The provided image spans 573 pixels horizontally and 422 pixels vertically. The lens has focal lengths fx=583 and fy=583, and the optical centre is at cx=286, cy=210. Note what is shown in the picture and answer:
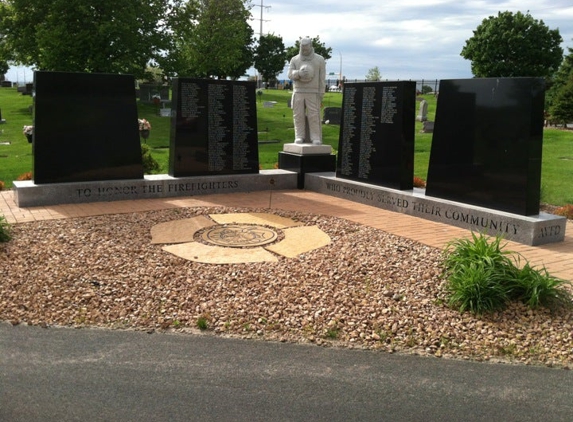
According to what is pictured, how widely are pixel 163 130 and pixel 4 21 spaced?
11.0m

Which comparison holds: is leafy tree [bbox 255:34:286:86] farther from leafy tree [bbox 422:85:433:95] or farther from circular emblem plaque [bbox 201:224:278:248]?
circular emblem plaque [bbox 201:224:278:248]

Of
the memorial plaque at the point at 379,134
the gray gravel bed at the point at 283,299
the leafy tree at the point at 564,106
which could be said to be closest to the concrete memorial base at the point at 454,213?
the memorial plaque at the point at 379,134

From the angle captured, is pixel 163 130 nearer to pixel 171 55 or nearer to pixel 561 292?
pixel 171 55

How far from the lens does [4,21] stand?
1190 inches

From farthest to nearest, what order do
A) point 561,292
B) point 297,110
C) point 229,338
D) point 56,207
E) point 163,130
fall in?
point 163,130, point 297,110, point 56,207, point 561,292, point 229,338

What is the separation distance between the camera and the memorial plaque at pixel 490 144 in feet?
27.2

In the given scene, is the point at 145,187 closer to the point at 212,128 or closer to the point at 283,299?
the point at 212,128

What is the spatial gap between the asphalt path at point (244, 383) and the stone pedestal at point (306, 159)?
8206 millimetres

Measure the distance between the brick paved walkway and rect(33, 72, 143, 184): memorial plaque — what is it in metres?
0.68

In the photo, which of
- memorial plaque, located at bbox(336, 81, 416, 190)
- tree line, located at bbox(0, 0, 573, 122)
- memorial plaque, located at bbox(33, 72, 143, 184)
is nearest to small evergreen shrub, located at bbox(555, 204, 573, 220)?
memorial plaque, located at bbox(336, 81, 416, 190)

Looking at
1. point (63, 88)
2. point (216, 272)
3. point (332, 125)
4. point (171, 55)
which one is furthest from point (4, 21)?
point (216, 272)

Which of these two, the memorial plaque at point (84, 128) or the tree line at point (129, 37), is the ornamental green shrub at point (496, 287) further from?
the tree line at point (129, 37)

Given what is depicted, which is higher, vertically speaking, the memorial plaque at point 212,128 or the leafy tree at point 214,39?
the leafy tree at point 214,39

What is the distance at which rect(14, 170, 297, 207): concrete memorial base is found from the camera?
33.9ft
